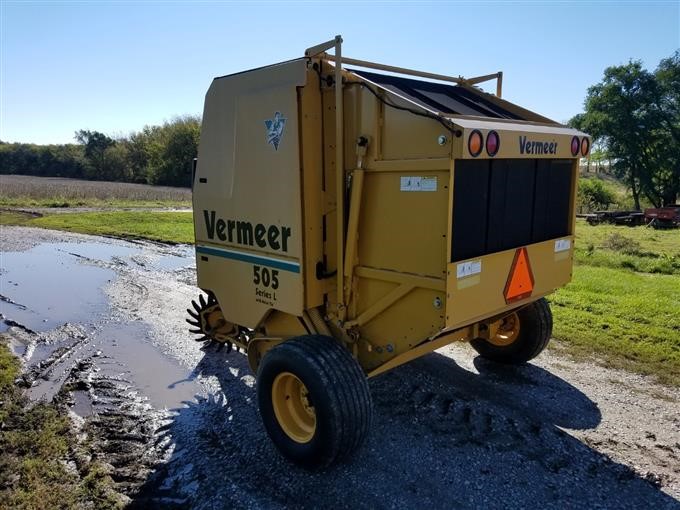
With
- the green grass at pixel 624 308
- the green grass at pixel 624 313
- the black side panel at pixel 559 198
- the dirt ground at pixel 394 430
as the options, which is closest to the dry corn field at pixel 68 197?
the green grass at pixel 624 308

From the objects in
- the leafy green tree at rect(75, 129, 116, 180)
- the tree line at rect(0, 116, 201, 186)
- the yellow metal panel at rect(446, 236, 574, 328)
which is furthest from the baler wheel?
the leafy green tree at rect(75, 129, 116, 180)

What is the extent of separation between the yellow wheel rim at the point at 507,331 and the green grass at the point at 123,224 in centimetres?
1109

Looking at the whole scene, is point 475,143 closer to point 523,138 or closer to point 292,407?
point 523,138

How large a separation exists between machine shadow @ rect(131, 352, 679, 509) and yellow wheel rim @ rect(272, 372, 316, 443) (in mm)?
252

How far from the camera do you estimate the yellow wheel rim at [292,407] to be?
3.95m

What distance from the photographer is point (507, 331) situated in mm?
5449

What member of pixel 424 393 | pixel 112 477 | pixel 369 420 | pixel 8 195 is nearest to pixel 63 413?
pixel 112 477

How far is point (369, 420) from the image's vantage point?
357 centimetres

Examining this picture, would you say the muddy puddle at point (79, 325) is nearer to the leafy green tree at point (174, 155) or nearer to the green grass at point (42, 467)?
the green grass at point (42, 467)

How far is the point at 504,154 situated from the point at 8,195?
33963 millimetres

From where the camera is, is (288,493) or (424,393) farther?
(424,393)

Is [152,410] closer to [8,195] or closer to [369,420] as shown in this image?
[369,420]

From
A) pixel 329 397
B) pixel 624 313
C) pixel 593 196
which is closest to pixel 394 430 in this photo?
pixel 329 397

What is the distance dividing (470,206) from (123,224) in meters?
18.0
